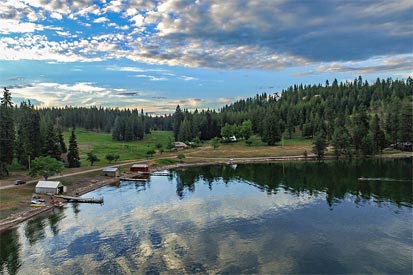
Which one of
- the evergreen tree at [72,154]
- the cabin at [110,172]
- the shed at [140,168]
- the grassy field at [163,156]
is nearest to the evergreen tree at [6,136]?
the grassy field at [163,156]

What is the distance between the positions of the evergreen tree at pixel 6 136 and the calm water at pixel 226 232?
96.9ft

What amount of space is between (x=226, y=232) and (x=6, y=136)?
78.7 meters

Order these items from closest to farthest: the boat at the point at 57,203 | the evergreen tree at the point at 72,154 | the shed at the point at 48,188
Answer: the boat at the point at 57,203
the shed at the point at 48,188
the evergreen tree at the point at 72,154

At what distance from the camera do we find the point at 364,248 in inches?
1998

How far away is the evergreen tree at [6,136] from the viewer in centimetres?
10069

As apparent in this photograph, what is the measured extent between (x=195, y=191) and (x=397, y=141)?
134 metres

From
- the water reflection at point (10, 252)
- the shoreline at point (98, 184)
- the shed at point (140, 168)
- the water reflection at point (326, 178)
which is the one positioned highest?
the shed at point (140, 168)

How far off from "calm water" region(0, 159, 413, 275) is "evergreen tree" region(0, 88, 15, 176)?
1163 inches

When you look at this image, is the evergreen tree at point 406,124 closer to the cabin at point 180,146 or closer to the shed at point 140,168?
the cabin at point 180,146

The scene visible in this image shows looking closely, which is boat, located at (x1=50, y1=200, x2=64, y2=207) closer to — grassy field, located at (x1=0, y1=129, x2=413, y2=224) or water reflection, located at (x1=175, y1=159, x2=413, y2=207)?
grassy field, located at (x1=0, y1=129, x2=413, y2=224)

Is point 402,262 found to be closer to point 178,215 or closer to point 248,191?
point 178,215

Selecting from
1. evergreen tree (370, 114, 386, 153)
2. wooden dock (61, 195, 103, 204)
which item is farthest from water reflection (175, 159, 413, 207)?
wooden dock (61, 195, 103, 204)

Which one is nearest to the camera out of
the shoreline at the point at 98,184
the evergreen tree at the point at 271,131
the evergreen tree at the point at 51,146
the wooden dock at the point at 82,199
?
the shoreline at the point at 98,184

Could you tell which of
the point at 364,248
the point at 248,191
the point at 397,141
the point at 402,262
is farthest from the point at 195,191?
the point at 397,141
